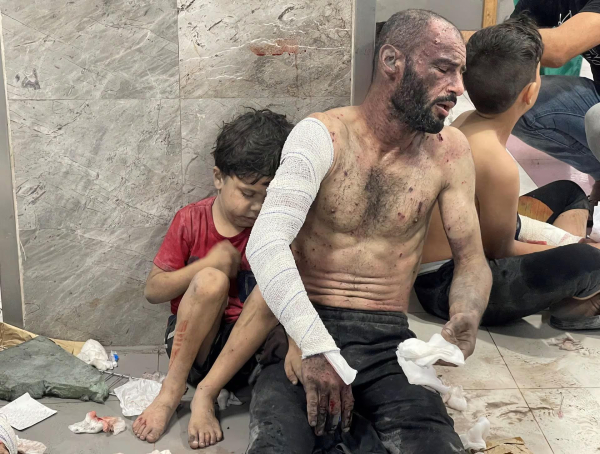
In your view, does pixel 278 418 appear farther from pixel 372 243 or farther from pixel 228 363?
pixel 372 243

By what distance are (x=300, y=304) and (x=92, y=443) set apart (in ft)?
2.94

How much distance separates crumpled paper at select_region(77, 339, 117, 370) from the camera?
2828mm

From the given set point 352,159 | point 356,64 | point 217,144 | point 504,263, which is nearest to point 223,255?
point 217,144

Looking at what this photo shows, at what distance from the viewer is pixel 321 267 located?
2.35 meters

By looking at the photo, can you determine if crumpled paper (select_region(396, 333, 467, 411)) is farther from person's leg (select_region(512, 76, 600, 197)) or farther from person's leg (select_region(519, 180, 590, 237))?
person's leg (select_region(512, 76, 600, 197))

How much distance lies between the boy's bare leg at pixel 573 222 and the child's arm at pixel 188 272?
184cm

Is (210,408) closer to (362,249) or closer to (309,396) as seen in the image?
(309,396)

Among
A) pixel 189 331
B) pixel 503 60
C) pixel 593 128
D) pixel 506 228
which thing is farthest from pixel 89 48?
pixel 593 128

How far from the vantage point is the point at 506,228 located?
3.05m

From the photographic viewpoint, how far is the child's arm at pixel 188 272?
2.61m

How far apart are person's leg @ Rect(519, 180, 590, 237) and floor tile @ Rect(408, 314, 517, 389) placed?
893mm

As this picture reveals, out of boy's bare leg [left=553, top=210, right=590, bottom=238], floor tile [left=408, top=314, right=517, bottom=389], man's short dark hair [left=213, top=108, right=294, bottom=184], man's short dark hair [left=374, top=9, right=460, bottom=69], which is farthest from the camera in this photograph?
boy's bare leg [left=553, top=210, right=590, bottom=238]

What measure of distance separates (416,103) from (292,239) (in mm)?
546

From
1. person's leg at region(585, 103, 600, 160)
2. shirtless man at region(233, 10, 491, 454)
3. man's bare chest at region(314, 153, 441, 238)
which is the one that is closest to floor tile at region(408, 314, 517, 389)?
shirtless man at region(233, 10, 491, 454)
